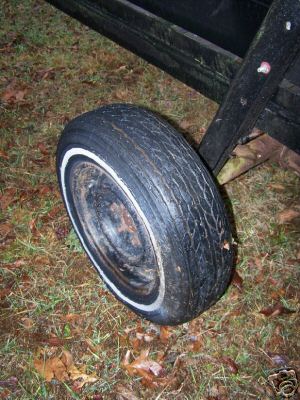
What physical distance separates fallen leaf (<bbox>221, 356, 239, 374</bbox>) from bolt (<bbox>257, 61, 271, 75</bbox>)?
1684 millimetres

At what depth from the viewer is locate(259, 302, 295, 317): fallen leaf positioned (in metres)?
2.54

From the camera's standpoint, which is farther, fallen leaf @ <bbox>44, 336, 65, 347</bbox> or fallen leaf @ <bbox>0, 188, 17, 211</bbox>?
fallen leaf @ <bbox>0, 188, 17, 211</bbox>

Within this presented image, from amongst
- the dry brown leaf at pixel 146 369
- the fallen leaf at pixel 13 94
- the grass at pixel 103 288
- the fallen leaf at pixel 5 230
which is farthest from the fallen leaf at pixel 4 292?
the fallen leaf at pixel 13 94

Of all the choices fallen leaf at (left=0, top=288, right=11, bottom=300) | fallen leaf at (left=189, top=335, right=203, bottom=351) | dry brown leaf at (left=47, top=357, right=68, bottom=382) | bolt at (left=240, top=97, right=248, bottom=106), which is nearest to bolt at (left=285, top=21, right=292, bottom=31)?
bolt at (left=240, top=97, right=248, bottom=106)

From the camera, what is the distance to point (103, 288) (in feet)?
8.66

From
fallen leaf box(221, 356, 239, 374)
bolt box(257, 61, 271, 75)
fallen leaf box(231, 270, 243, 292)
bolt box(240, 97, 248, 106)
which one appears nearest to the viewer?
bolt box(257, 61, 271, 75)

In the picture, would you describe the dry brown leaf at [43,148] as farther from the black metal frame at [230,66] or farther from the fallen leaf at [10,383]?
the fallen leaf at [10,383]

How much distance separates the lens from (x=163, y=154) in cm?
176

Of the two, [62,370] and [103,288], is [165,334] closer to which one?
[103,288]

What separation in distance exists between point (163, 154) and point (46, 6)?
4198 millimetres

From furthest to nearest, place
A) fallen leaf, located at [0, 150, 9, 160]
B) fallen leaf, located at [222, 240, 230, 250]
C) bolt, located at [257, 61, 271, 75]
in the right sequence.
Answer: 1. fallen leaf, located at [0, 150, 9, 160]
2. fallen leaf, located at [222, 240, 230, 250]
3. bolt, located at [257, 61, 271, 75]

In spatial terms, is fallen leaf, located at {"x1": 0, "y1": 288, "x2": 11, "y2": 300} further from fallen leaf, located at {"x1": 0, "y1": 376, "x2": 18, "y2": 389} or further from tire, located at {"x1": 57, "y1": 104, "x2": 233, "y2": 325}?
tire, located at {"x1": 57, "y1": 104, "x2": 233, "y2": 325}

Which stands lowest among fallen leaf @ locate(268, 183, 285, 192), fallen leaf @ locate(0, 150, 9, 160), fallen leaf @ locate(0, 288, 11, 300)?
fallen leaf @ locate(0, 288, 11, 300)

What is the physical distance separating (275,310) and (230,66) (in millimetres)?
1605
